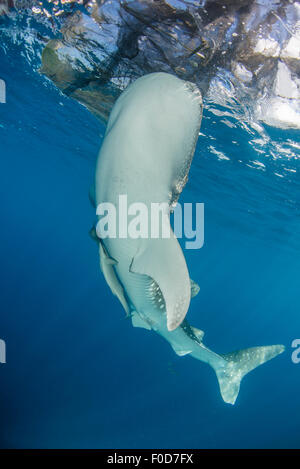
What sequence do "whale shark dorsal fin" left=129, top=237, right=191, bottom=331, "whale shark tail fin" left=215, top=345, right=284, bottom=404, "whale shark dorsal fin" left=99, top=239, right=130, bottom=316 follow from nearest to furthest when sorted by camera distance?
"whale shark dorsal fin" left=129, top=237, right=191, bottom=331
"whale shark dorsal fin" left=99, top=239, right=130, bottom=316
"whale shark tail fin" left=215, top=345, right=284, bottom=404

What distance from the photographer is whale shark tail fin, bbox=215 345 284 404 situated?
7281 mm

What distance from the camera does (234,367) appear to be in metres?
7.45

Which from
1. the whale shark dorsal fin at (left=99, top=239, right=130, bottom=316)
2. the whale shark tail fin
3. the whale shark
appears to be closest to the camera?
the whale shark

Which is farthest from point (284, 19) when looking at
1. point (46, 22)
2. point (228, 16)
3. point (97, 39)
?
point (46, 22)

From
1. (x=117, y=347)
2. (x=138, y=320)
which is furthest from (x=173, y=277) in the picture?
(x=117, y=347)

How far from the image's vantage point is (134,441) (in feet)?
62.4

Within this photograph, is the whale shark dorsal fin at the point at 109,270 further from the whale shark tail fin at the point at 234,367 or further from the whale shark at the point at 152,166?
the whale shark tail fin at the point at 234,367

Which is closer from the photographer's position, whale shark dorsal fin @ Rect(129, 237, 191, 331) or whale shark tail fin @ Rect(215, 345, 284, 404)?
whale shark dorsal fin @ Rect(129, 237, 191, 331)

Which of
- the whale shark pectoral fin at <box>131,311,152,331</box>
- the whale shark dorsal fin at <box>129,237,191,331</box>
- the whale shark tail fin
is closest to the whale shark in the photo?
the whale shark dorsal fin at <box>129,237,191,331</box>

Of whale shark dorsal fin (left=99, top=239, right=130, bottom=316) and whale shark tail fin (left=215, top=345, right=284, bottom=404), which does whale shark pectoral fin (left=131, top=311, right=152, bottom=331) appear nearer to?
whale shark dorsal fin (left=99, top=239, right=130, bottom=316)

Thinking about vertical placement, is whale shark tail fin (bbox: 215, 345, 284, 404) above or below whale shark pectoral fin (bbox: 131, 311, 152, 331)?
below

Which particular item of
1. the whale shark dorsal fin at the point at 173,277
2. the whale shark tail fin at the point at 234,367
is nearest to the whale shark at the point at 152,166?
the whale shark dorsal fin at the point at 173,277

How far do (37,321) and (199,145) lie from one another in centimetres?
2193

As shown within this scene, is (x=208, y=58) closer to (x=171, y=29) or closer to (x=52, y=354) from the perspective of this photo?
(x=171, y=29)
